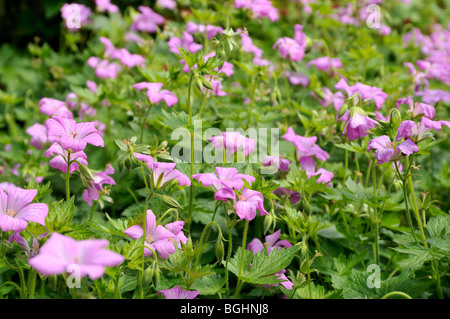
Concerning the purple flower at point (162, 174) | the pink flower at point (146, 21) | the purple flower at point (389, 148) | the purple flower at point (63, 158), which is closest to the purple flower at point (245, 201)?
the purple flower at point (162, 174)

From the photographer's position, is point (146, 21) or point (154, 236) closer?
point (154, 236)

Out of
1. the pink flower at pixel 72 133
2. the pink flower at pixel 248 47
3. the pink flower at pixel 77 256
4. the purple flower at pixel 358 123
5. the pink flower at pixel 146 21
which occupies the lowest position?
the pink flower at pixel 77 256

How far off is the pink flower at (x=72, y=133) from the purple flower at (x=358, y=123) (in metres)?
0.82

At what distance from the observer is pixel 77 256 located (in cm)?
98

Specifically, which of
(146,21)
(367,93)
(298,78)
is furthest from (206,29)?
(367,93)

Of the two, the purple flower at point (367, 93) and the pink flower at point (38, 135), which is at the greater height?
the purple flower at point (367, 93)

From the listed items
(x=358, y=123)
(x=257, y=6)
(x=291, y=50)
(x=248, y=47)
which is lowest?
(x=358, y=123)

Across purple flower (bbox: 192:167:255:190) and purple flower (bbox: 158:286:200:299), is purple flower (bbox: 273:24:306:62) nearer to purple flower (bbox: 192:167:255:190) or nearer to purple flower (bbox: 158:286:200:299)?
purple flower (bbox: 192:167:255:190)

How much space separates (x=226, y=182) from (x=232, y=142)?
1.23ft

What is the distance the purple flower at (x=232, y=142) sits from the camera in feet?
5.79

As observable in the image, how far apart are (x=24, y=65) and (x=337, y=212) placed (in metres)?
2.86

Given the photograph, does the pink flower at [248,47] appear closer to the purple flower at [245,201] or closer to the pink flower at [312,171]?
the pink flower at [312,171]

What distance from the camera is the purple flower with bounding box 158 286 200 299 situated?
4.80ft

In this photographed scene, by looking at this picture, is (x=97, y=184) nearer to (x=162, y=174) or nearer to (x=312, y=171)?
(x=162, y=174)
